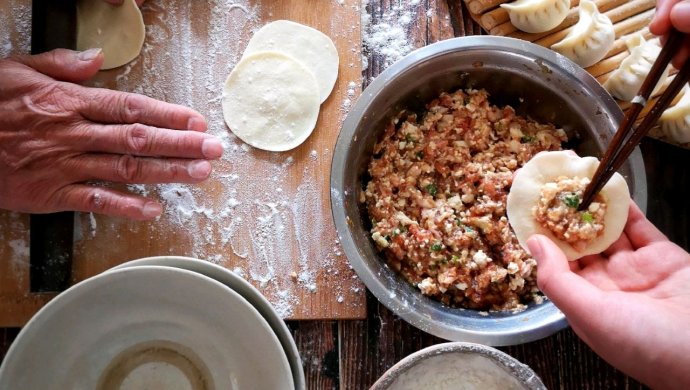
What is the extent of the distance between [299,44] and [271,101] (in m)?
0.18

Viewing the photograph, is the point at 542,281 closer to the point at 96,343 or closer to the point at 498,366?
the point at 498,366

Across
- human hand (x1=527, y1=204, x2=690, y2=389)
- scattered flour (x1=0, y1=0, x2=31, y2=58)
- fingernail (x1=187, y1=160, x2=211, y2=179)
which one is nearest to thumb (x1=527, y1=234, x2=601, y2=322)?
human hand (x1=527, y1=204, x2=690, y2=389)

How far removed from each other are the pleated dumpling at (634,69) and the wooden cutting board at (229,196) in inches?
26.9

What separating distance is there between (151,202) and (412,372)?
0.77 metres

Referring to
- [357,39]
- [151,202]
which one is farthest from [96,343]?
[357,39]

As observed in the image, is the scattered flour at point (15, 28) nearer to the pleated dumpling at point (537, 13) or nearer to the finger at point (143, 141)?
the finger at point (143, 141)

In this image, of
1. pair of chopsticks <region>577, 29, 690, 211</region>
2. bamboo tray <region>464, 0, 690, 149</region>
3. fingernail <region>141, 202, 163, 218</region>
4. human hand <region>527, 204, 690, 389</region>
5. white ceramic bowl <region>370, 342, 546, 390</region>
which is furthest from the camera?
bamboo tray <region>464, 0, 690, 149</region>

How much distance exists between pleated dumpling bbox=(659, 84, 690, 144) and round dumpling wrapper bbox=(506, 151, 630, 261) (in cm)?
33

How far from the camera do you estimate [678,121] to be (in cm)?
161

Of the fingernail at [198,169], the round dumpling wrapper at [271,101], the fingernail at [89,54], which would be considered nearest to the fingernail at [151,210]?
the fingernail at [198,169]

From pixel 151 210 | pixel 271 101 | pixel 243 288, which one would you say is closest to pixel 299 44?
pixel 271 101

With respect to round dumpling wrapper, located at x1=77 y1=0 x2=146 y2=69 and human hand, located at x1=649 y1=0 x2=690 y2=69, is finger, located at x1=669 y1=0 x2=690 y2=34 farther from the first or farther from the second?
round dumpling wrapper, located at x1=77 y1=0 x2=146 y2=69

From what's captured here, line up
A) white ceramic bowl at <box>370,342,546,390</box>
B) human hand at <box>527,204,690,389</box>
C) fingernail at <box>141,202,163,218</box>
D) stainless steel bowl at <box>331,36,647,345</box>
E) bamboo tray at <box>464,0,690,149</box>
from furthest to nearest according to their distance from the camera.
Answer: bamboo tray at <box>464,0,690,149</box>
fingernail at <box>141,202,163,218</box>
stainless steel bowl at <box>331,36,647,345</box>
white ceramic bowl at <box>370,342,546,390</box>
human hand at <box>527,204,690,389</box>

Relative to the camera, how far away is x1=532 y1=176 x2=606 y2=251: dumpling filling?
4.55 feet
